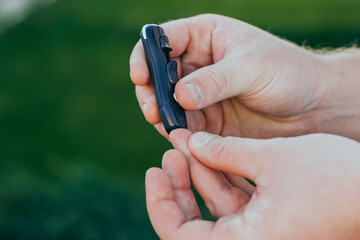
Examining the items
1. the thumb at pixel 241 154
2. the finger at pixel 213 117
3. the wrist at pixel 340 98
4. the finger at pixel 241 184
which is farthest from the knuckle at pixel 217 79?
the wrist at pixel 340 98

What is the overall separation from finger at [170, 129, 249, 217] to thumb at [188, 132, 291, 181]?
39 mm

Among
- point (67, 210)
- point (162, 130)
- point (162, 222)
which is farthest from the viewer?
point (67, 210)

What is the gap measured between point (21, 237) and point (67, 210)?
324 mm

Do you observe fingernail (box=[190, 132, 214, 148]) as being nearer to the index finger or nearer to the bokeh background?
the index finger

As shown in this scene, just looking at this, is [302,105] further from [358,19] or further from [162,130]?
[358,19]

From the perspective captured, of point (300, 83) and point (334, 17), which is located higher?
point (300, 83)

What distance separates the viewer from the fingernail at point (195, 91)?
1698mm

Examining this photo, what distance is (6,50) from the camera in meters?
4.90

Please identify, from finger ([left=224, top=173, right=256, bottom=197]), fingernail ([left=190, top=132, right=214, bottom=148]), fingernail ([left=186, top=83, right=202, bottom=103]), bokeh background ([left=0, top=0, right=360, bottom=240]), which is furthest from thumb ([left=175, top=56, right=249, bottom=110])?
bokeh background ([left=0, top=0, right=360, bottom=240])

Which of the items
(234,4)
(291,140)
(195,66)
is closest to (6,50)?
(234,4)

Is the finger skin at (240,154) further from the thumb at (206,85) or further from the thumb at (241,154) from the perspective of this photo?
the thumb at (206,85)

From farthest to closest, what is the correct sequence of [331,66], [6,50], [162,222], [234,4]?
[234,4] → [6,50] → [331,66] → [162,222]

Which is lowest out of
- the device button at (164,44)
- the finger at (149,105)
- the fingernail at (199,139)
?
the fingernail at (199,139)

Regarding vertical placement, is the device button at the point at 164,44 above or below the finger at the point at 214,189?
above
